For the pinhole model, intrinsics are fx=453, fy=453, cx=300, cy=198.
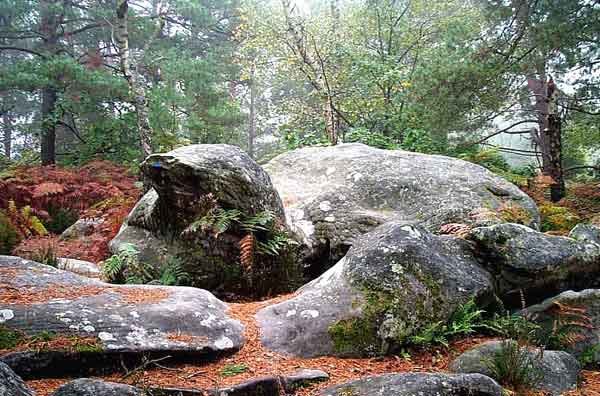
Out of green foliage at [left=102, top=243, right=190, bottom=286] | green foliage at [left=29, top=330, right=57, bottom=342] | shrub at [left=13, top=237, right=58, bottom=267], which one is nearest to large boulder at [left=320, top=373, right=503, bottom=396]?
green foliage at [left=29, top=330, right=57, bottom=342]

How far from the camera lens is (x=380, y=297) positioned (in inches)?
143

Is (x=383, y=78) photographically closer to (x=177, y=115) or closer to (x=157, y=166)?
(x=177, y=115)

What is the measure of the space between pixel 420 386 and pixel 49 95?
1338 cm

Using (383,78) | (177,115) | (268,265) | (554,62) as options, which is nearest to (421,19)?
(383,78)

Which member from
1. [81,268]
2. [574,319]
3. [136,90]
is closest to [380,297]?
[574,319]

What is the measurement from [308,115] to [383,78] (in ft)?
12.0

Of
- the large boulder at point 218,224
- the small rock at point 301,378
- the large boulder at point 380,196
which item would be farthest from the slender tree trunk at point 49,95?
the small rock at point 301,378

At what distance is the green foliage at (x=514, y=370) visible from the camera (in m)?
3.03

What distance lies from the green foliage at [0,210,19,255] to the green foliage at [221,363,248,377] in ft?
14.1

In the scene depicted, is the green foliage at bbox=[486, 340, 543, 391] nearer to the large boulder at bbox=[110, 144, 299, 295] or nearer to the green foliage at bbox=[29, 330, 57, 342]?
the large boulder at bbox=[110, 144, 299, 295]

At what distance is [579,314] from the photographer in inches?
152

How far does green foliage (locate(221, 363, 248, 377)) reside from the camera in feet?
9.88

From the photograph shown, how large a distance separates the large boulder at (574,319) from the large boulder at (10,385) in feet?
12.0

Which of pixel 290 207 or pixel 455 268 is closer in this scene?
pixel 455 268
